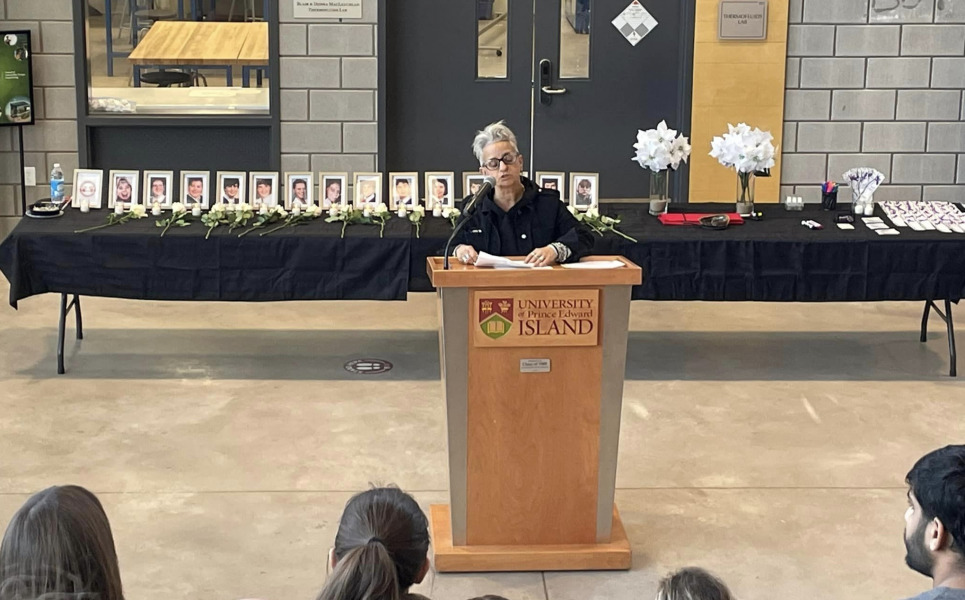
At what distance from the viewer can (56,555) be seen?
83.4 inches

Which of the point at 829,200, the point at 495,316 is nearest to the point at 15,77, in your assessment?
the point at 829,200

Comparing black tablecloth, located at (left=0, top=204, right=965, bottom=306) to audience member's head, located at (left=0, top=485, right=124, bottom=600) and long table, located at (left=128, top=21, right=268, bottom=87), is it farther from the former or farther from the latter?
audience member's head, located at (left=0, top=485, right=124, bottom=600)

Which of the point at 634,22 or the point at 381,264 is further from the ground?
the point at 634,22

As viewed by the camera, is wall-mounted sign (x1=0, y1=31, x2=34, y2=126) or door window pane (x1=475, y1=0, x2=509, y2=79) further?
door window pane (x1=475, y1=0, x2=509, y2=79)

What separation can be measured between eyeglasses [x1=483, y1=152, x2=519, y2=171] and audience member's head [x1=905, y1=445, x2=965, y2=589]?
2.07 m

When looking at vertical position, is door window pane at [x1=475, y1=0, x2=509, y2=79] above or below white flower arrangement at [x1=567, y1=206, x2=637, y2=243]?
above

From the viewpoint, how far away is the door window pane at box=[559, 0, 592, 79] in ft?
27.6

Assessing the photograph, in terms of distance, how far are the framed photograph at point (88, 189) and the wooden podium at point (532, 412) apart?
2902 millimetres

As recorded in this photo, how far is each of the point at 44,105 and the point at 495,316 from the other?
225 inches

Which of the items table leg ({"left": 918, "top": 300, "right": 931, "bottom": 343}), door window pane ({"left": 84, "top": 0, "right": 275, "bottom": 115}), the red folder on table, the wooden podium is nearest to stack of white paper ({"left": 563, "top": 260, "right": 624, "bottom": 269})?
the wooden podium

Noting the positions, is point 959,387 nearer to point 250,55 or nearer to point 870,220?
point 870,220

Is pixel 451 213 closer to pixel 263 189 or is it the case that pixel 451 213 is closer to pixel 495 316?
pixel 263 189

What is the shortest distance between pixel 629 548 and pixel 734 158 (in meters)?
2.68

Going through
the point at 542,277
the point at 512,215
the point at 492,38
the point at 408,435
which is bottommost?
the point at 408,435
